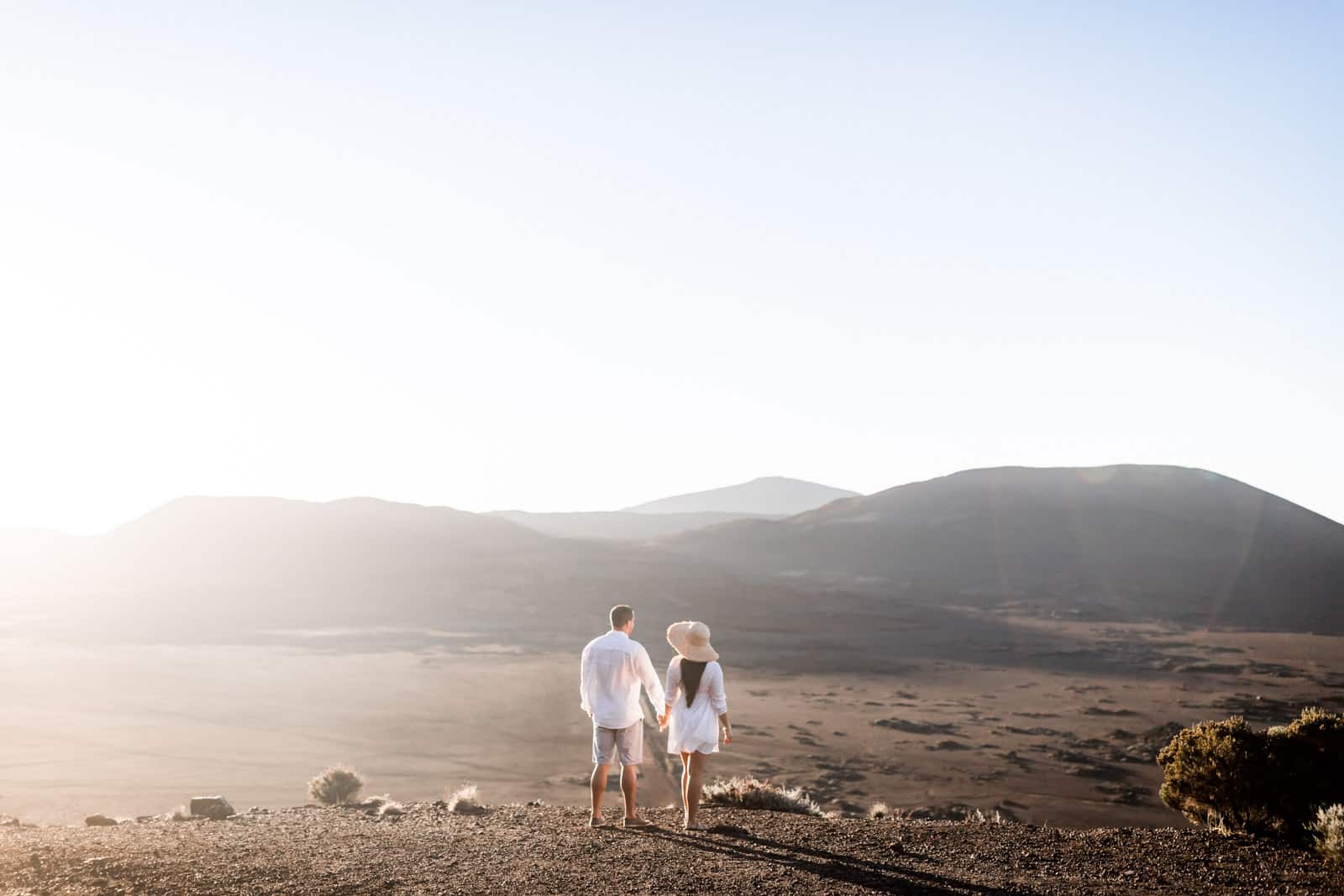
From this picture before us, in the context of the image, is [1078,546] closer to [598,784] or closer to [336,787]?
[336,787]

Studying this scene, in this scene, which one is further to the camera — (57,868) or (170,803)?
(170,803)

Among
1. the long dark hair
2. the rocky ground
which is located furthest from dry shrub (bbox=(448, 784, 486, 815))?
the long dark hair

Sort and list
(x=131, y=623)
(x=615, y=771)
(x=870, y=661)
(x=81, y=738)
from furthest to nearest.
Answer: (x=131, y=623)
(x=870, y=661)
(x=81, y=738)
(x=615, y=771)

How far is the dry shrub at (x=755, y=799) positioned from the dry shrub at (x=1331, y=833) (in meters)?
3.87

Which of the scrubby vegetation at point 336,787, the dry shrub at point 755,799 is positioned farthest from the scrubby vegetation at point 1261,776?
the scrubby vegetation at point 336,787

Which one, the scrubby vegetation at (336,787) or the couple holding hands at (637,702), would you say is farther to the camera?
the scrubby vegetation at (336,787)

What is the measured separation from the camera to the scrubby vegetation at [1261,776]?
22.9 feet

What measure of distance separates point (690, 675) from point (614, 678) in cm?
57

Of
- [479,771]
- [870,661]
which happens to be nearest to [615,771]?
[479,771]

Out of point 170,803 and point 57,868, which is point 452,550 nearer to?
point 170,803

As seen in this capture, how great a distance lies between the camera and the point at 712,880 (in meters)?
5.74

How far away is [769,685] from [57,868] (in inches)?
1045

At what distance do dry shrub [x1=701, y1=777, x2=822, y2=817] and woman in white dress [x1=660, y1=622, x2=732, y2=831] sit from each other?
6.25 ft

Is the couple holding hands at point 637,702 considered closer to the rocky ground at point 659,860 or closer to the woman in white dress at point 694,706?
the woman in white dress at point 694,706
